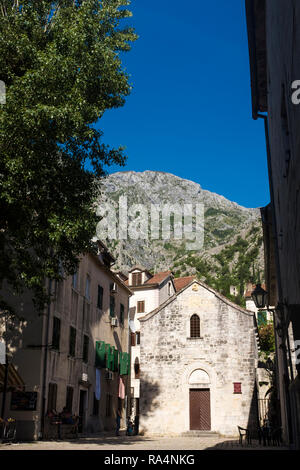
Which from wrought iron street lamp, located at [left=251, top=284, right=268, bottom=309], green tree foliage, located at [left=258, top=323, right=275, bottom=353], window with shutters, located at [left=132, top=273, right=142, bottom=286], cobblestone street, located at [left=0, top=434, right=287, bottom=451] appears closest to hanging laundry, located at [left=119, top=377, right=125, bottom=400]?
cobblestone street, located at [left=0, top=434, right=287, bottom=451]

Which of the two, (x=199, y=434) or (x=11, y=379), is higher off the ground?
(x=11, y=379)

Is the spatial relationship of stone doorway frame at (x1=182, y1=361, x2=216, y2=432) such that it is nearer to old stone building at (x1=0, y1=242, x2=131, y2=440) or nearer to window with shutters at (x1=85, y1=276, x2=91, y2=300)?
old stone building at (x1=0, y1=242, x2=131, y2=440)

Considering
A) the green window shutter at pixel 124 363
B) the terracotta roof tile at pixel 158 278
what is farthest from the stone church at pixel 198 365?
the terracotta roof tile at pixel 158 278

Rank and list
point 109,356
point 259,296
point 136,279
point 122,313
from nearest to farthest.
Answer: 1. point 259,296
2. point 109,356
3. point 122,313
4. point 136,279

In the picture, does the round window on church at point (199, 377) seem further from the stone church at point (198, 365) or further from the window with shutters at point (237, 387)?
the window with shutters at point (237, 387)

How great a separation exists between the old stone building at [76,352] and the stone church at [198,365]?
283 centimetres

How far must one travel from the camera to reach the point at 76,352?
25.1 meters

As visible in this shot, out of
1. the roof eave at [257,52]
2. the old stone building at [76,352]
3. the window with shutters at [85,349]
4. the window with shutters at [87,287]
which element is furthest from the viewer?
the window with shutters at [87,287]

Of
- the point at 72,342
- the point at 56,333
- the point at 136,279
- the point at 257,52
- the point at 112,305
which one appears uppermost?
the point at 136,279

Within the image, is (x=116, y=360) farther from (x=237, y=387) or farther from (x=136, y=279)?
(x=136, y=279)

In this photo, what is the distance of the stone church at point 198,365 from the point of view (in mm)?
28406

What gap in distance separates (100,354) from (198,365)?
6.32m

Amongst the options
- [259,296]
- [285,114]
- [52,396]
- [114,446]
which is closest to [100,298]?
[52,396]

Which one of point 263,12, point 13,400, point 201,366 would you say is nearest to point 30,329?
point 13,400
